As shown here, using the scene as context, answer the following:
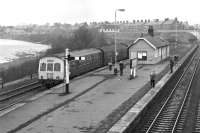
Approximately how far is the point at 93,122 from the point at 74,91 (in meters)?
8.03

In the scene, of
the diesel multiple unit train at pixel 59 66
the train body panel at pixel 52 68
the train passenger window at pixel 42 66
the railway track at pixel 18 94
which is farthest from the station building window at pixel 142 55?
the train passenger window at pixel 42 66

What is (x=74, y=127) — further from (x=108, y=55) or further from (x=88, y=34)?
(x=88, y=34)

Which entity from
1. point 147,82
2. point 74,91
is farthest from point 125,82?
point 74,91

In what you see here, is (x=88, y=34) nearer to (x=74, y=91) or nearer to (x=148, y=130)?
(x=74, y=91)

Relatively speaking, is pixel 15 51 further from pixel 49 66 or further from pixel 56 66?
pixel 56 66

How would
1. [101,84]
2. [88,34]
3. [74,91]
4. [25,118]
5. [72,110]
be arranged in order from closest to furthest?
1. [25,118]
2. [72,110]
3. [74,91]
4. [101,84]
5. [88,34]

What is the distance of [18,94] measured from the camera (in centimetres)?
2316

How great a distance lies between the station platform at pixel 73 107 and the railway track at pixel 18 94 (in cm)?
182

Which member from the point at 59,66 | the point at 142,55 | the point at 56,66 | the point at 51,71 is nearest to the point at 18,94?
the point at 51,71

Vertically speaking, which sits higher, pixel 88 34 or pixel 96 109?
pixel 88 34

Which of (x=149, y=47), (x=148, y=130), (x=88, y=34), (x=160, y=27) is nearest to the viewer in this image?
(x=148, y=130)

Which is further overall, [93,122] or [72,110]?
[72,110]

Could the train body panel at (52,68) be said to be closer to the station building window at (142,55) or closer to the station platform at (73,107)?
the station platform at (73,107)

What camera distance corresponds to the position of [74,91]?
22.3m
